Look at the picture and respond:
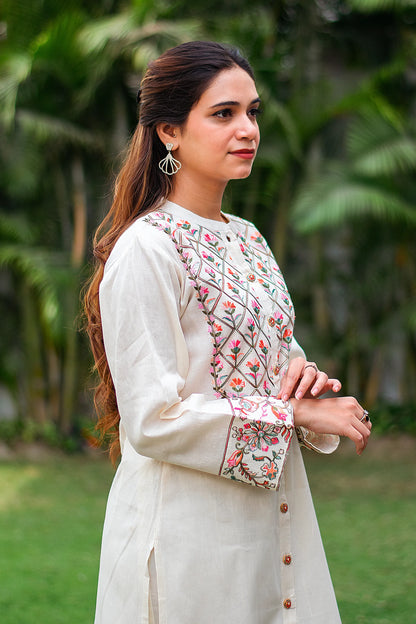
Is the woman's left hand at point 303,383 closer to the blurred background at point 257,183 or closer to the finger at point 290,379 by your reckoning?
the finger at point 290,379

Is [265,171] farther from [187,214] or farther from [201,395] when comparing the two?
[201,395]

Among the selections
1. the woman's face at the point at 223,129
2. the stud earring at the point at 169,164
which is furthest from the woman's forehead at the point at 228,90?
the stud earring at the point at 169,164

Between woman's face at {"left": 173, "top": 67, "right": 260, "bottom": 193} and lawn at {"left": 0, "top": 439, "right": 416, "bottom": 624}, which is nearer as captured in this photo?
woman's face at {"left": 173, "top": 67, "right": 260, "bottom": 193}

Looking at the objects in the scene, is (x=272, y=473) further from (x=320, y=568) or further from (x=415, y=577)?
(x=415, y=577)

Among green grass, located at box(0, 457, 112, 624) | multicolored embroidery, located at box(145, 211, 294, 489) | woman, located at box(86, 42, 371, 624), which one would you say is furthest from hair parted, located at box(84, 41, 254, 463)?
green grass, located at box(0, 457, 112, 624)

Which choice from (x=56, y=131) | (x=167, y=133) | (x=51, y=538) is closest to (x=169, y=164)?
(x=167, y=133)

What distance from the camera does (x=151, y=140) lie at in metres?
1.66

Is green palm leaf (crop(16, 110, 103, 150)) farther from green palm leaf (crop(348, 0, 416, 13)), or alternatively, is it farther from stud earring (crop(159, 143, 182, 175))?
stud earring (crop(159, 143, 182, 175))

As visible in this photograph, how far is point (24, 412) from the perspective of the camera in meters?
7.22

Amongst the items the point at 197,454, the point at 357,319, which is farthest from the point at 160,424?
the point at 357,319

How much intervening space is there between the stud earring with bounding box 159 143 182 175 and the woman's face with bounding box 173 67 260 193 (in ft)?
0.13

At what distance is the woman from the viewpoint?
1442 millimetres

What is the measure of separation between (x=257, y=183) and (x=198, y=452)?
5.35 m

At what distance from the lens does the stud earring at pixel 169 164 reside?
1.63 metres
